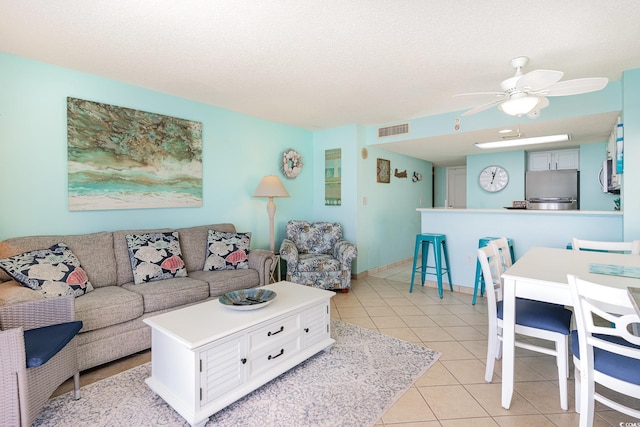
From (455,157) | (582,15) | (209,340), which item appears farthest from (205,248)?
(455,157)

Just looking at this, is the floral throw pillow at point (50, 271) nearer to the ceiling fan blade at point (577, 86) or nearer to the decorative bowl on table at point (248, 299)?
the decorative bowl on table at point (248, 299)

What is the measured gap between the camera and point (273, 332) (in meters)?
1.99

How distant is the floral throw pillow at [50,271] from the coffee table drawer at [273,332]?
4.37 feet

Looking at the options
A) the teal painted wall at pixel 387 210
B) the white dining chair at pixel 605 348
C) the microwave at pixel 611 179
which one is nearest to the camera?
the white dining chair at pixel 605 348

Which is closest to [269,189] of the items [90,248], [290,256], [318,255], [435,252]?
[290,256]

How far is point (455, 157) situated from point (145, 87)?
17.4 ft

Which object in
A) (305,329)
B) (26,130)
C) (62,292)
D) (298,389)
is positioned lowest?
(298,389)

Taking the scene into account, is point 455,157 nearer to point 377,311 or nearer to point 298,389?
point 377,311

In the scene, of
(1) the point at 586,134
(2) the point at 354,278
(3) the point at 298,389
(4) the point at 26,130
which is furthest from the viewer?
(2) the point at 354,278

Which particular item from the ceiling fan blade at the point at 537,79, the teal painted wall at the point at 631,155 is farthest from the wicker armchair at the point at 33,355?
the teal painted wall at the point at 631,155

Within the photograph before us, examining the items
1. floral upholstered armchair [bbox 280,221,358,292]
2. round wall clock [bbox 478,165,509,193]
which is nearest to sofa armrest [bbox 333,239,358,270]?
floral upholstered armchair [bbox 280,221,358,292]

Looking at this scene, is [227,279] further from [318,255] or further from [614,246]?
[614,246]

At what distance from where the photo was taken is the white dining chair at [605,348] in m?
1.20

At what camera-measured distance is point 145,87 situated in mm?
3129
